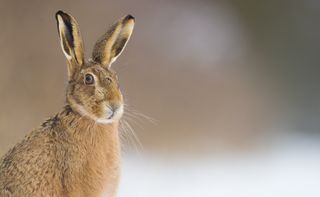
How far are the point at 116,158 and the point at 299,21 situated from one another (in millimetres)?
772

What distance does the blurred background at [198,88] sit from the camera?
1153 millimetres

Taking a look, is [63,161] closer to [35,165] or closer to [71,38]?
[35,165]

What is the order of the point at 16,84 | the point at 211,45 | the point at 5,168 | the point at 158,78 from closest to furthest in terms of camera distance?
the point at 5,168 → the point at 16,84 → the point at 158,78 → the point at 211,45

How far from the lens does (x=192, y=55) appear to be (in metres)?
1.35

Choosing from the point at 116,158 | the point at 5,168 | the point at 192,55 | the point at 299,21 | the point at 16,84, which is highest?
the point at 299,21

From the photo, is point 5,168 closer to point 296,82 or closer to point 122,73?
point 122,73

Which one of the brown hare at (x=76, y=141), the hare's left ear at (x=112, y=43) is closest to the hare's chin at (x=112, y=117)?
the brown hare at (x=76, y=141)

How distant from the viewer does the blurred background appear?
1.15m

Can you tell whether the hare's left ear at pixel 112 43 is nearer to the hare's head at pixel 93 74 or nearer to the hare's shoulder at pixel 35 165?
the hare's head at pixel 93 74

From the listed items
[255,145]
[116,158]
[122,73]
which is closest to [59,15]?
[122,73]

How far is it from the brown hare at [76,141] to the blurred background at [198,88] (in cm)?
5

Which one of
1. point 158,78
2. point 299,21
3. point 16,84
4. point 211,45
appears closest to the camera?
point 16,84

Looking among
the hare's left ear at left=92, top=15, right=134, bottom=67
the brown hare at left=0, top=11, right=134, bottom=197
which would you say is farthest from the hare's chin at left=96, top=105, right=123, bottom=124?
the hare's left ear at left=92, top=15, right=134, bottom=67

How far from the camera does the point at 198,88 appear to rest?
4.40 ft
